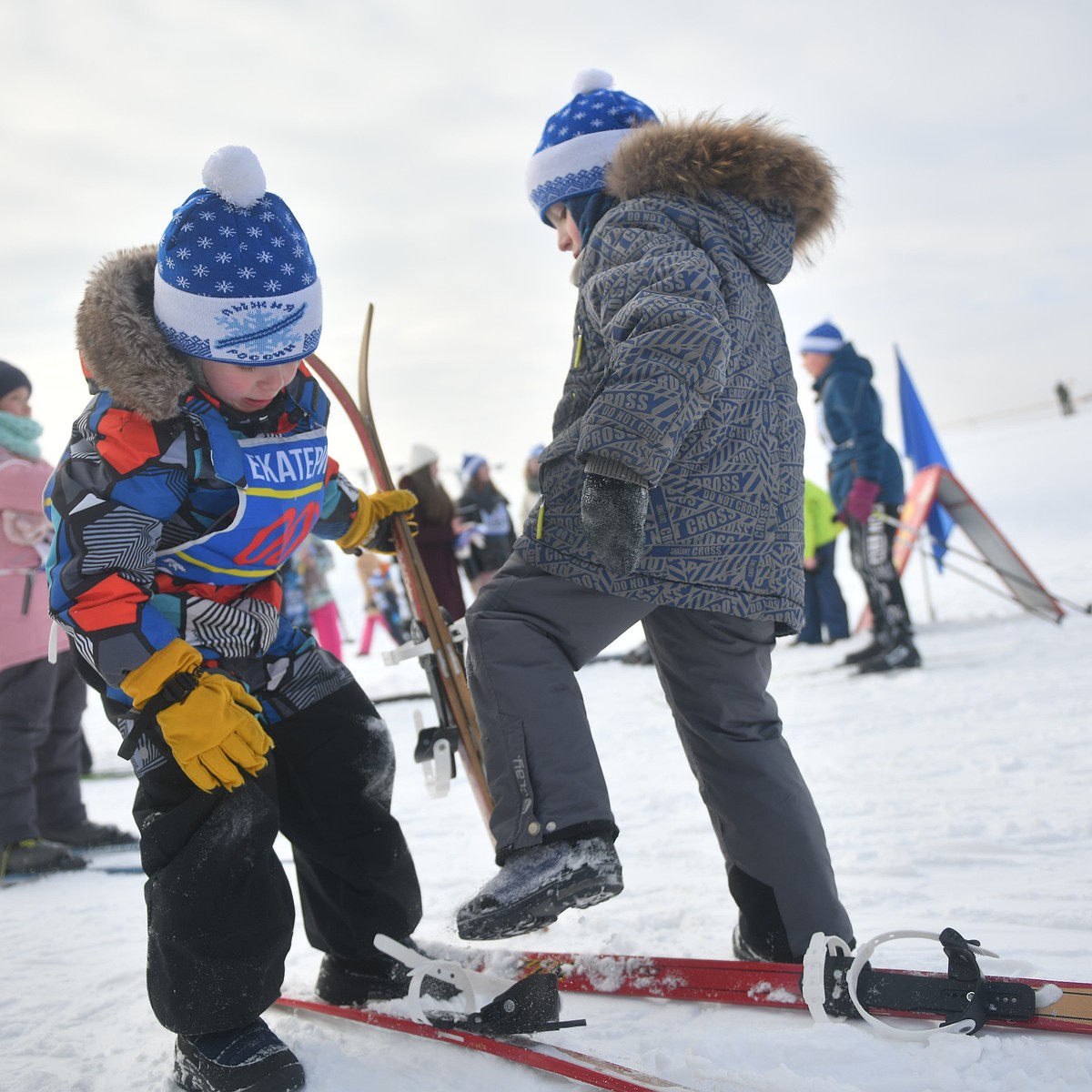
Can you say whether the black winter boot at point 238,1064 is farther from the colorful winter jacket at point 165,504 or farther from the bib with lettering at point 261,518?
the bib with lettering at point 261,518

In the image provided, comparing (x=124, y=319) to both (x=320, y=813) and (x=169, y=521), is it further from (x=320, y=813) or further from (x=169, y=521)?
(x=320, y=813)

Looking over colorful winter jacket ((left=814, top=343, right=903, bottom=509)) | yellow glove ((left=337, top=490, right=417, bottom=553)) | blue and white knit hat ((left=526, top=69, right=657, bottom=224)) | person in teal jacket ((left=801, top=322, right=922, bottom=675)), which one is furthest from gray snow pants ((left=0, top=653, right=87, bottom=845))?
colorful winter jacket ((left=814, top=343, right=903, bottom=509))

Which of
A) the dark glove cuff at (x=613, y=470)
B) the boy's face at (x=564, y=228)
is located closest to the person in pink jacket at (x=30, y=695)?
the boy's face at (x=564, y=228)

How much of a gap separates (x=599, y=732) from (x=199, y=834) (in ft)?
12.0

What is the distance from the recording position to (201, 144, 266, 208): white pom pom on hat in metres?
1.97

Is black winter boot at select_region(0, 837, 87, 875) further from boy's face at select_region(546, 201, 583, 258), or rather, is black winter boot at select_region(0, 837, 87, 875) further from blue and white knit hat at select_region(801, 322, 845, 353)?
blue and white knit hat at select_region(801, 322, 845, 353)

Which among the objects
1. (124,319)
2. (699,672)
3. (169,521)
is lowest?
(699,672)

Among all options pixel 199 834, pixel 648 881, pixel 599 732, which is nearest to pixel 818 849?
pixel 648 881

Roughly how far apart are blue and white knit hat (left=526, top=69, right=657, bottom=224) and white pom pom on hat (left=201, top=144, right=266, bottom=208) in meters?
0.65

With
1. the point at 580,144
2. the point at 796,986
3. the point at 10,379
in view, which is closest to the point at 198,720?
the point at 796,986

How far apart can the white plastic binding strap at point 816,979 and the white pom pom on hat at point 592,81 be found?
1973 mm

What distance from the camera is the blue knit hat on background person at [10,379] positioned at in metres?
4.09

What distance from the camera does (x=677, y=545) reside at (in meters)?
1.89

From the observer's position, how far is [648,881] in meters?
2.89
